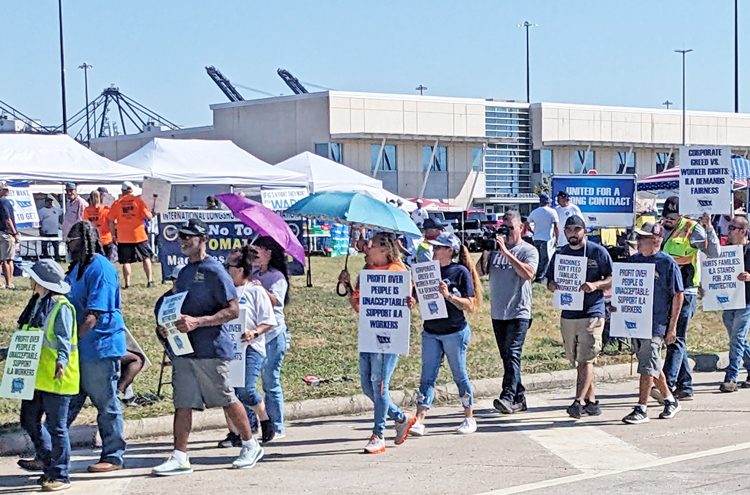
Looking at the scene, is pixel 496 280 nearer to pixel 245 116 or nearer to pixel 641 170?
pixel 245 116

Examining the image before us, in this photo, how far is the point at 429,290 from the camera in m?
8.87

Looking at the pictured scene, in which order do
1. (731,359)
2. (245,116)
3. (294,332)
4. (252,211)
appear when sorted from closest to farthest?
1. (252,211)
2. (731,359)
3. (294,332)
4. (245,116)

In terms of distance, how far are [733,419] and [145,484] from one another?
5.44m

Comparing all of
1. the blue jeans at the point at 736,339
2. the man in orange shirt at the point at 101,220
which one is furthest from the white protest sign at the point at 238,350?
the man in orange shirt at the point at 101,220

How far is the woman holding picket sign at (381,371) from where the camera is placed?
843cm

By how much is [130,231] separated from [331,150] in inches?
1537

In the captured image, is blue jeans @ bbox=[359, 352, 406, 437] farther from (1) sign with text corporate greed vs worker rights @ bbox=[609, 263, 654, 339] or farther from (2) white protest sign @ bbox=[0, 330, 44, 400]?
(2) white protest sign @ bbox=[0, 330, 44, 400]

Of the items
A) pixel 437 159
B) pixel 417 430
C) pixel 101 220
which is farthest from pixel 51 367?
pixel 437 159

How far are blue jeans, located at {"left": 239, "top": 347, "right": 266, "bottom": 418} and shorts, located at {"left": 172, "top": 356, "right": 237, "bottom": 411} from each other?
689 mm

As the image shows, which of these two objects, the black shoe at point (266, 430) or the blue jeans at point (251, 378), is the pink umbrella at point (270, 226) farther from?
the black shoe at point (266, 430)

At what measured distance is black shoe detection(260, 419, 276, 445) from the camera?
8859 millimetres

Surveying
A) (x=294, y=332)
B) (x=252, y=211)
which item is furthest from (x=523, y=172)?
(x=252, y=211)

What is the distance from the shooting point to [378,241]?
866 centimetres

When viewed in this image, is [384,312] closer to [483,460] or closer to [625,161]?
Result: [483,460]
